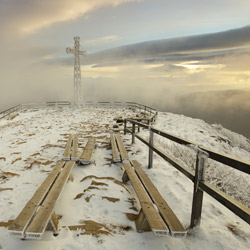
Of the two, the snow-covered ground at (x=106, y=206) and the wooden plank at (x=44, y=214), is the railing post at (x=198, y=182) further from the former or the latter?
the wooden plank at (x=44, y=214)

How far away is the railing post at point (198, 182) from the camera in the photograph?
2.70 m

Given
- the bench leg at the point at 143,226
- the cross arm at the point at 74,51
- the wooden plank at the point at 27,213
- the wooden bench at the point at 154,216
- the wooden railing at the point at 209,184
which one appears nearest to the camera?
the wooden railing at the point at 209,184

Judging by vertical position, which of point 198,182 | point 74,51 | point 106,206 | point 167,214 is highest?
point 74,51

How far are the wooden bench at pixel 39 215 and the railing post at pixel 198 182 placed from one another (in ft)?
6.91

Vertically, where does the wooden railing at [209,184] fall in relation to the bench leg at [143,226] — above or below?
above

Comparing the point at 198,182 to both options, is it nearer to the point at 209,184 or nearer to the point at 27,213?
the point at 209,184

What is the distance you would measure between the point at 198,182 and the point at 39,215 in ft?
7.90

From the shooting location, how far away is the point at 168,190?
14.0 ft

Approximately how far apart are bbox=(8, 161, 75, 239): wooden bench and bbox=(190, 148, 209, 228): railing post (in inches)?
83.0

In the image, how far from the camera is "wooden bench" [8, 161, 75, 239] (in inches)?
98.7

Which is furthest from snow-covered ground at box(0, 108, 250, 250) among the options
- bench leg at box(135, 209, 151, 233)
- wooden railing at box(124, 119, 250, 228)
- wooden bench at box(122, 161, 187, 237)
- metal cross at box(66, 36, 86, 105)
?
metal cross at box(66, 36, 86, 105)

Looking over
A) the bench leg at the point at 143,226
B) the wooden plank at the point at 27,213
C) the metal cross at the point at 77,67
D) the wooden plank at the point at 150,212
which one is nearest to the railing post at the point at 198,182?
the wooden plank at the point at 150,212

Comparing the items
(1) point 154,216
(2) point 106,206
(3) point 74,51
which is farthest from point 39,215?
(3) point 74,51

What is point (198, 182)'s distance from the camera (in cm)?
280
